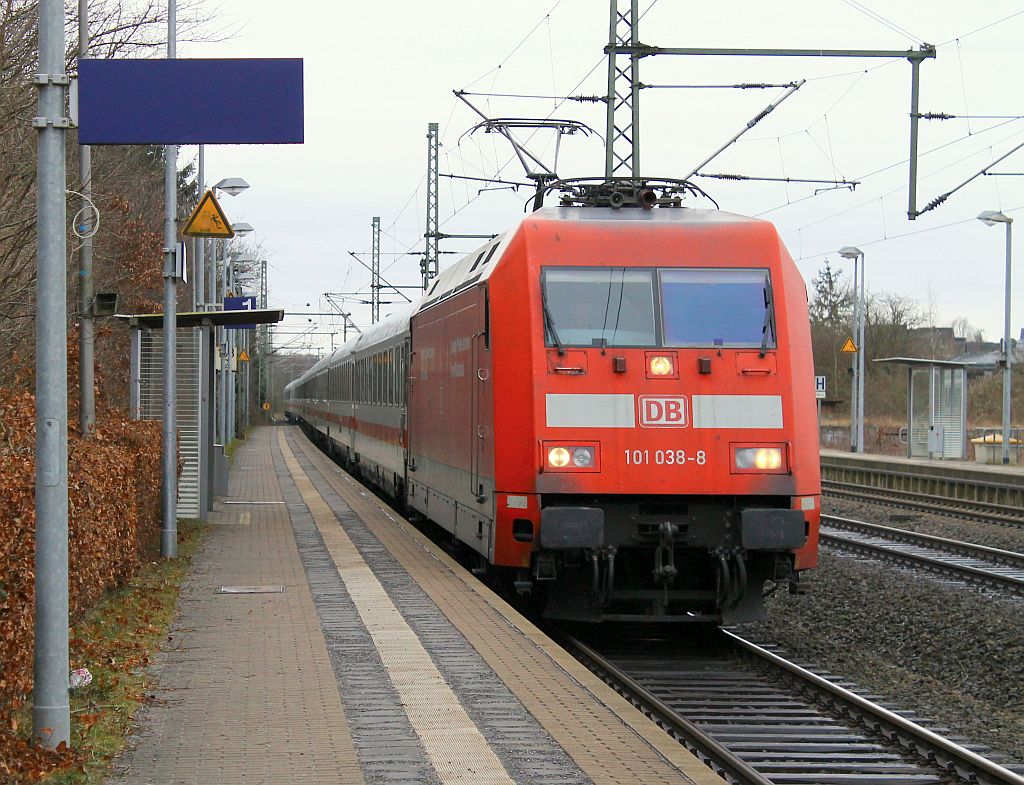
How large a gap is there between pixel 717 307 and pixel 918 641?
3.59 metres

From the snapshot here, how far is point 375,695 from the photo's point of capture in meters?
7.62

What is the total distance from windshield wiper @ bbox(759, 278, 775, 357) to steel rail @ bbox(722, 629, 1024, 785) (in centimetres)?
244

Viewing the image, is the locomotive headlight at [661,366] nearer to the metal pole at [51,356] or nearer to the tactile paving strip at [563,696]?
the tactile paving strip at [563,696]

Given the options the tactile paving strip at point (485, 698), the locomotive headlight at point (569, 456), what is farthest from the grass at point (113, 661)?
the locomotive headlight at point (569, 456)

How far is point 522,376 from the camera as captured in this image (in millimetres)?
10414

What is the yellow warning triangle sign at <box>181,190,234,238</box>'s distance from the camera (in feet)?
50.2

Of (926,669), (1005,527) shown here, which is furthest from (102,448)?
A: (1005,527)

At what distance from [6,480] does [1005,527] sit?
1854 centimetres

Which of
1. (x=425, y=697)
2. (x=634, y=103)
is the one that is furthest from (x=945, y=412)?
(x=425, y=697)

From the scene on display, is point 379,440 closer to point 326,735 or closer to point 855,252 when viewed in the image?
point 326,735

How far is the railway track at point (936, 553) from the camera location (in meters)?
15.2

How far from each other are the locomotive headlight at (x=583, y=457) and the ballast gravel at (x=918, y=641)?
2.18 meters

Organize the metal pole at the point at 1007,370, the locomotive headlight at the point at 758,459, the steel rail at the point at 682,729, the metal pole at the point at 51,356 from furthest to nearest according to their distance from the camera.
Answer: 1. the metal pole at the point at 1007,370
2. the locomotive headlight at the point at 758,459
3. the steel rail at the point at 682,729
4. the metal pole at the point at 51,356

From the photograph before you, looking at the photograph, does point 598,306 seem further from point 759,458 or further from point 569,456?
point 759,458
